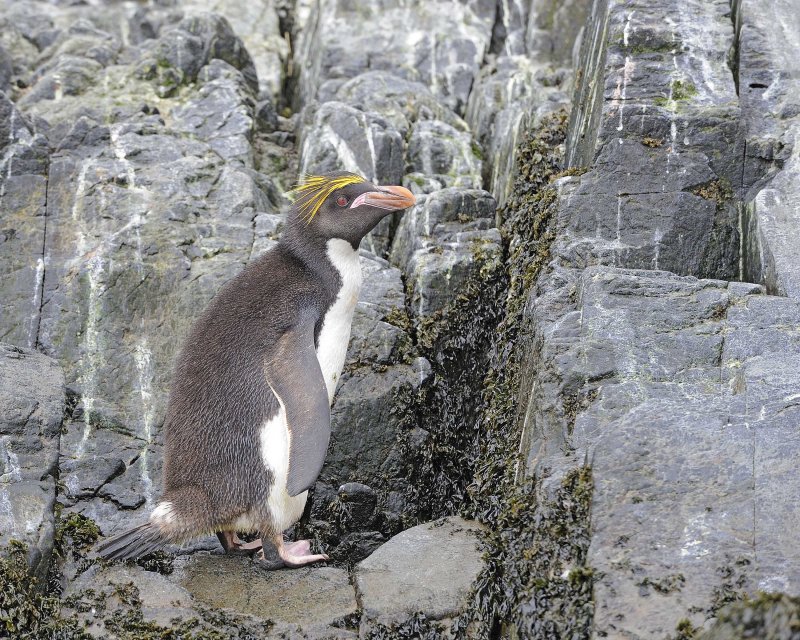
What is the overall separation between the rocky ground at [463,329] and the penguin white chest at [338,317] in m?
0.63

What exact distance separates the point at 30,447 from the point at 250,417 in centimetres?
122

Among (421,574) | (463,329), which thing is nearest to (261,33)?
(463,329)

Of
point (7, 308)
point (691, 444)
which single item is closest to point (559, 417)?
point (691, 444)

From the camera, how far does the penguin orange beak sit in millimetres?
5867

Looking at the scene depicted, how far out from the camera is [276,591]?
5008mm

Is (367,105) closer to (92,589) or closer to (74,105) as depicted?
(74,105)

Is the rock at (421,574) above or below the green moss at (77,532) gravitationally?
above

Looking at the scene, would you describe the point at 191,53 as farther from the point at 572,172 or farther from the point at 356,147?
the point at 572,172

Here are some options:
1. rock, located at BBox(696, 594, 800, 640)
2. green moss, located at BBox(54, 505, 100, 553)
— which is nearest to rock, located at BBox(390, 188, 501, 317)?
green moss, located at BBox(54, 505, 100, 553)

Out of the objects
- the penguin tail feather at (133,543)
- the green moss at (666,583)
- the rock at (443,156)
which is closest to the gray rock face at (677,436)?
→ the green moss at (666,583)

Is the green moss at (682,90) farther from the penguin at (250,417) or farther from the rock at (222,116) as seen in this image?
the rock at (222,116)

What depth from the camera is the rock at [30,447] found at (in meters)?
4.81

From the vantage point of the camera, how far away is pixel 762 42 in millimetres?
6578

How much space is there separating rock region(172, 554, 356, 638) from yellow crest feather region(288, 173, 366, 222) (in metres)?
1.99
